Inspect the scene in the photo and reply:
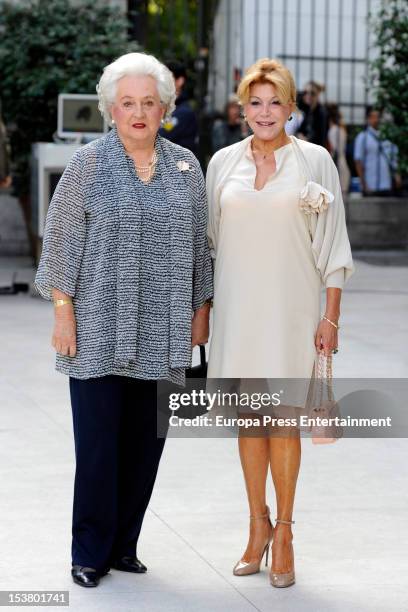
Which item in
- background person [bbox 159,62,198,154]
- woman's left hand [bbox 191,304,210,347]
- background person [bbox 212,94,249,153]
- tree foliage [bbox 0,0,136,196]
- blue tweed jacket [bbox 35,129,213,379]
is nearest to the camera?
blue tweed jacket [bbox 35,129,213,379]

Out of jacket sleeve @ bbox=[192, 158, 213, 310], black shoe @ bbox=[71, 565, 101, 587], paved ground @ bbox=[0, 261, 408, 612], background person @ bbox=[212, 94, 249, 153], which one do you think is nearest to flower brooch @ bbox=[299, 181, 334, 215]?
jacket sleeve @ bbox=[192, 158, 213, 310]

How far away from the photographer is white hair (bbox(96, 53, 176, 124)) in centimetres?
436

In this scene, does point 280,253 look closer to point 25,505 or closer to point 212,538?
point 212,538

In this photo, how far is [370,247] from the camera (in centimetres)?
1584

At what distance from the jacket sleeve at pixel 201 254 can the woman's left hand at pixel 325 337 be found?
0.40 m

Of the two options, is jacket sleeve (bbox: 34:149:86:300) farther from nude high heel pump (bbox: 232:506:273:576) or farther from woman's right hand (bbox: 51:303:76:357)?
nude high heel pump (bbox: 232:506:273:576)

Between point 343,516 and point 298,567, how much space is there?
66 cm

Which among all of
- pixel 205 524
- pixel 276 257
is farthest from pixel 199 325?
pixel 205 524

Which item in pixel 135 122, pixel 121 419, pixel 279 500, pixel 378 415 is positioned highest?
pixel 135 122

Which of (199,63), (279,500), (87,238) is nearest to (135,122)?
(87,238)

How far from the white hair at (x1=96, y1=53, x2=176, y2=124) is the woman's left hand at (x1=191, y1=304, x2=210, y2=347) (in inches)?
27.8

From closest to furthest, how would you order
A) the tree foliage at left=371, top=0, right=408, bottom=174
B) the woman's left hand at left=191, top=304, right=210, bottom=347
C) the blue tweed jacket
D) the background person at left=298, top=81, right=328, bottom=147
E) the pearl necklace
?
the blue tweed jacket
the pearl necklace
the woman's left hand at left=191, top=304, right=210, bottom=347
the tree foliage at left=371, top=0, right=408, bottom=174
the background person at left=298, top=81, right=328, bottom=147

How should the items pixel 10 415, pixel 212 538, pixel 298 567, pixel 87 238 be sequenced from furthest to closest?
pixel 10 415 → pixel 212 538 → pixel 298 567 → pixel 87 238

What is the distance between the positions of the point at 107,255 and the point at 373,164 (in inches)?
486
